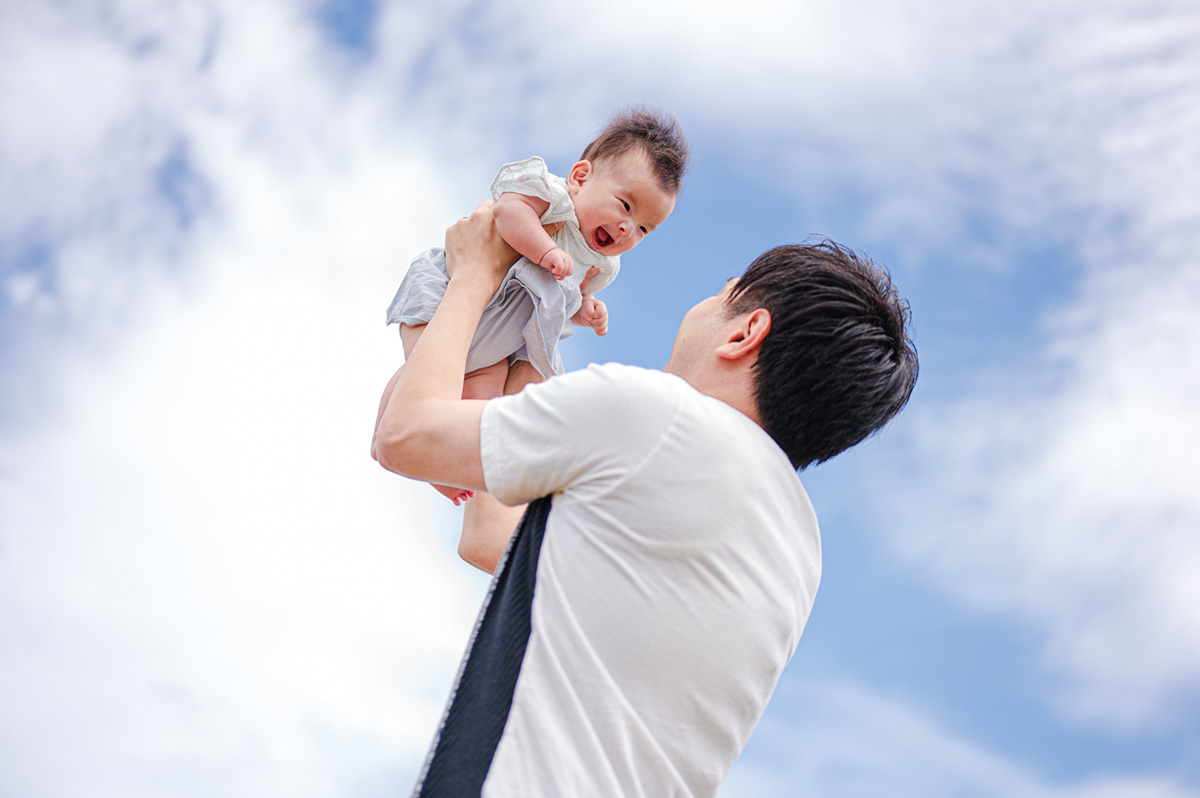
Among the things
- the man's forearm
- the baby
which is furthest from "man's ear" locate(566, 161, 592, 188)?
the man's forearm

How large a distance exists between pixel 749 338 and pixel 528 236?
0.73 meters

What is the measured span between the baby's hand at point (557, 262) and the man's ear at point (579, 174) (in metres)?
0.45

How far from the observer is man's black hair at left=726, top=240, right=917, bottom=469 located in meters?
1.88

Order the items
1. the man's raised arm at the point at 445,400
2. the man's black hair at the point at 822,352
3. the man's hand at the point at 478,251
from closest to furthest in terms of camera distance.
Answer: the man's raised arm at the point at 445,400
the man's black hair at the point at 822,352
the man's hand at the point at 478,251

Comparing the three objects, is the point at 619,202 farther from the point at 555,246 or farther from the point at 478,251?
the point at 478,251

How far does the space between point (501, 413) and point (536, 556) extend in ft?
0.87

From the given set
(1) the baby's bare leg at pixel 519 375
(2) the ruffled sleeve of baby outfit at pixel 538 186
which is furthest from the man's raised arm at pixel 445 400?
(1) the baby's bare leg at pixel 519 375

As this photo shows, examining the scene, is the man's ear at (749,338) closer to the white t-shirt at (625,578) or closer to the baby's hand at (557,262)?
the white t-shirt at (625,578)

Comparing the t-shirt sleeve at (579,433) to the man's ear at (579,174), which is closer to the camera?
the t-shirt sleeve at (579,433)

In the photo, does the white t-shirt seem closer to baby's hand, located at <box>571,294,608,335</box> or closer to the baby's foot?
the baby's foot

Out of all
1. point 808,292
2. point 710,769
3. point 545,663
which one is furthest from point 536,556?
point 808,292

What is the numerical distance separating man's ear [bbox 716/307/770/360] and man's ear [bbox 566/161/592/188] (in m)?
1.00

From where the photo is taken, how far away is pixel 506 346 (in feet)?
8.19

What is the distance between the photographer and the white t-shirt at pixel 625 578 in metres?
1.59
